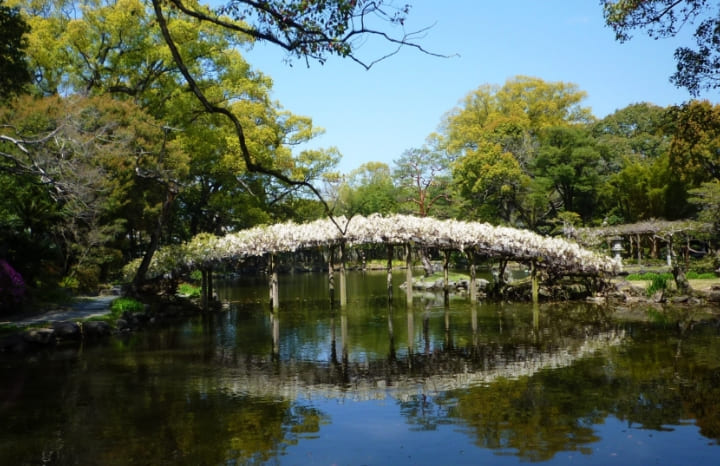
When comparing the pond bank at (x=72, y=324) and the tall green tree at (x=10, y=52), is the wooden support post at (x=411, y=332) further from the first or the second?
the tall green tree at (x=10, y=52)

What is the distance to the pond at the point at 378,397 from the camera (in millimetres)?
7848

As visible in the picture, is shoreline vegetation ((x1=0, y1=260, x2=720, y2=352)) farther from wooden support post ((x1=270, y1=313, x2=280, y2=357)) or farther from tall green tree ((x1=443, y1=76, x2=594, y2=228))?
tall green tree ((x1=443, y1=76, x2=594, y2=228))

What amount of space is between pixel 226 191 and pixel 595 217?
99.4 ft

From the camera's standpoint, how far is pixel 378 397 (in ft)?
35.0

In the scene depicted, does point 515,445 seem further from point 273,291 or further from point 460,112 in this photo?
→ point 460,112

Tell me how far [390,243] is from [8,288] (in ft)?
42.8

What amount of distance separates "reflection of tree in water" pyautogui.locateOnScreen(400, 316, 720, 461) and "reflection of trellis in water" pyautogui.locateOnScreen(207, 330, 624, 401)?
53cm

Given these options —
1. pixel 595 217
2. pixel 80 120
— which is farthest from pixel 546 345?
pixel 595 217

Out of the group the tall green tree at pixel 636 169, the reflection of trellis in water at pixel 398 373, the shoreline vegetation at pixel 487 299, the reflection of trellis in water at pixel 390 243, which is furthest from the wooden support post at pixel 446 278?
the tall green tree at pixel 636 169

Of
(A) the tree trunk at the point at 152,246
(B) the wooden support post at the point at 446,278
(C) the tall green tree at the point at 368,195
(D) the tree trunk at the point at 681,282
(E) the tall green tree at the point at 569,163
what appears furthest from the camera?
(C) the tall green tree at the point at 368,195

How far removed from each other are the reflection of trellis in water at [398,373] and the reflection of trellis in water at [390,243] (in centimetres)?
897

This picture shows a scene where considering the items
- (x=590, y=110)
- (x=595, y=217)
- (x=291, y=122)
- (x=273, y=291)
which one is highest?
(x=590, y=110)

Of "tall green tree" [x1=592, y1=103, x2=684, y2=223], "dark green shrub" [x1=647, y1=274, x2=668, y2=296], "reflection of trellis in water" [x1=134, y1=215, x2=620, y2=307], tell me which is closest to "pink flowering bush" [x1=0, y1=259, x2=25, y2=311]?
"reflection of trellis in water" [x1=134, y1=215, x2=620, y2=307]

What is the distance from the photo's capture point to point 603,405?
9.53 m
